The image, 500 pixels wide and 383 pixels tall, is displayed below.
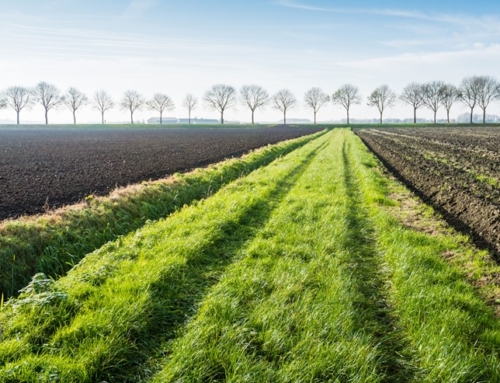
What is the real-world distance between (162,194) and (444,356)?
10.3 metres

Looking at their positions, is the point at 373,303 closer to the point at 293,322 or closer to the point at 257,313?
the point at 293,322

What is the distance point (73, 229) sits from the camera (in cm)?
860

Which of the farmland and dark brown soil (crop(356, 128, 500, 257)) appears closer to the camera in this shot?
the farmland

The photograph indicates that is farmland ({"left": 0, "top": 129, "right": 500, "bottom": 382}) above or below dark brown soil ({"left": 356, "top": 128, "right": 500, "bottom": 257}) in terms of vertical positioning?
below

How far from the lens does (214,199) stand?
39.5 feet

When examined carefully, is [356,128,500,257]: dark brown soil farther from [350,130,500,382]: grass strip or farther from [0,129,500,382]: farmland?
[350,130,500,382]: grass strip

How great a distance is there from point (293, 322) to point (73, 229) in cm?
650

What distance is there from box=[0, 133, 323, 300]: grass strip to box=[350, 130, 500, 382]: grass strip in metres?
6.29

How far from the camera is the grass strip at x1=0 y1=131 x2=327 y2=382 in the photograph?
3809 mm

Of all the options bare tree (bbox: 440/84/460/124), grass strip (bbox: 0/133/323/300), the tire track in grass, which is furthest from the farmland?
bare tree (bbox: 440/84/460/124)

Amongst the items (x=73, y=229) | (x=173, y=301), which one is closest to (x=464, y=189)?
(x=173, y=301)

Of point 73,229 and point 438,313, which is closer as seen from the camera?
point 438,313

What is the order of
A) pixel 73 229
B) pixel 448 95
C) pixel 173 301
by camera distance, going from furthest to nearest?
pixel 448 95, pixel 73 229, pixel 173 301

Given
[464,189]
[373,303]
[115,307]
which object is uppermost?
[464,189]
